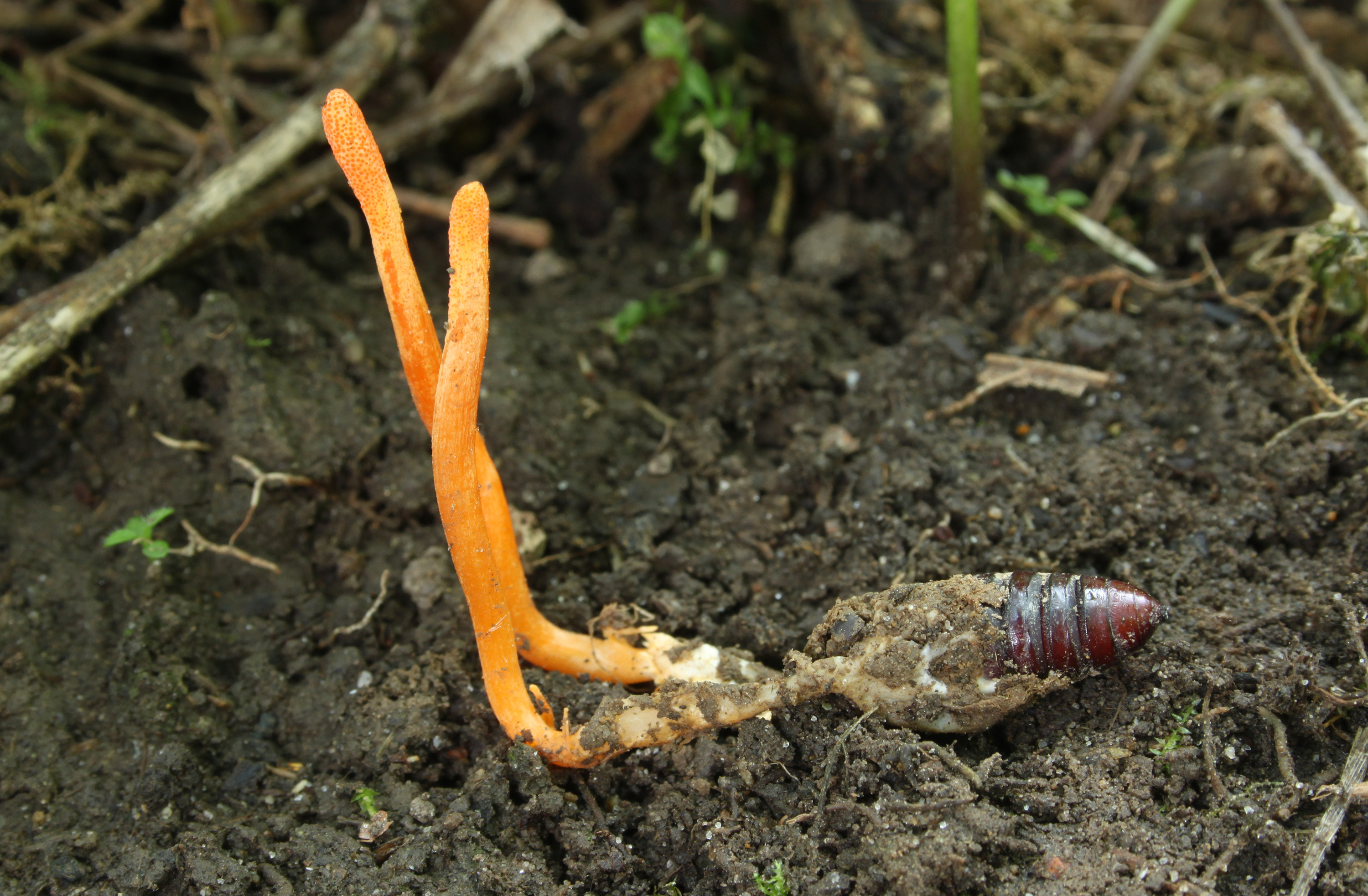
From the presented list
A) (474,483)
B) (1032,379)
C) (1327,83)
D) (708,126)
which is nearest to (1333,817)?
(1032,379)

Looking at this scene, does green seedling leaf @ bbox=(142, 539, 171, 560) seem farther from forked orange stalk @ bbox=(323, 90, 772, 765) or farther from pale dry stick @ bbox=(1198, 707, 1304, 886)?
pale dry stick @ bbox=(1198, 707, 1304, 886)

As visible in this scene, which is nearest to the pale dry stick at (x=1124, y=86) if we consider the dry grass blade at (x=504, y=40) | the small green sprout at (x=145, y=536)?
the dry grass blade at (x=504, y=40)

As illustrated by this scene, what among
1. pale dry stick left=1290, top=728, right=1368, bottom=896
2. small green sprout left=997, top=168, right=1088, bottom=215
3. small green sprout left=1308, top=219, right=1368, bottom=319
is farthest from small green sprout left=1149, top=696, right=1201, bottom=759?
small green sprout left=997, top=168, right=1088, bottom=215

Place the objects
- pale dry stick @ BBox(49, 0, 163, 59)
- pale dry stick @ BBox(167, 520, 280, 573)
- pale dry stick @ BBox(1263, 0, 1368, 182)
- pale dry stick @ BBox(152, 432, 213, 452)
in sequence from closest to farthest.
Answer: pale dry stick @ BBox(167, 520, 280, 573), pale dry stick @ BBox(152, 432, 213, 452), pale dry stick @ BBox(1263, 0, 1368, 182), pale dry stick @ BBox(49, 0, 163, 59)

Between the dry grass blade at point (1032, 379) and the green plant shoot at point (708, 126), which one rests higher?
the green plant shoot at point (708, 126)

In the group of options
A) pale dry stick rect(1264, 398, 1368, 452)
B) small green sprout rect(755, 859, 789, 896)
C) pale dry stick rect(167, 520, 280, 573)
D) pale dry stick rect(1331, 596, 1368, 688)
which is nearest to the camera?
small green sprout rect(755, 859, 789, 896)

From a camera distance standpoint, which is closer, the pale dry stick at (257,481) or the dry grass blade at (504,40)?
the pale dry stick at (257,481)

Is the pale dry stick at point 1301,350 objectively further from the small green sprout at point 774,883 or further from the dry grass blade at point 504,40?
the dry grass blade at point 504,40
